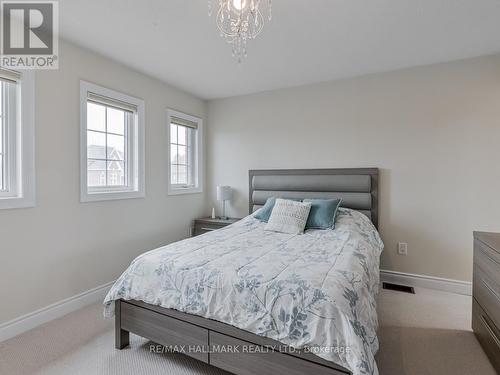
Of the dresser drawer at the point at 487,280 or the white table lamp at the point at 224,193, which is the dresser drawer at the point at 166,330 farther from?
the white table lamp at the point at 224,193

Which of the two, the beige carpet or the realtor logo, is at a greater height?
the realtor logo

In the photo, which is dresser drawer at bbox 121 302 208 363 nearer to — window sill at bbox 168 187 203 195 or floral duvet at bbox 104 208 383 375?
floral duvet at bbox 104 208 383 375

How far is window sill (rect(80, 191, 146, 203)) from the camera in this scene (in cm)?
256

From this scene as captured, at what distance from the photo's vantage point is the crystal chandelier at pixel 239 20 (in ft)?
5.61

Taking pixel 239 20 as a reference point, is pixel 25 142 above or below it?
below

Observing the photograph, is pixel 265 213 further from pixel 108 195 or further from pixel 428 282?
pixel 428 282

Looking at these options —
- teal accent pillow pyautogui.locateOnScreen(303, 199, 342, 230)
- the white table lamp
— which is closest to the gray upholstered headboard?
the white table lamp

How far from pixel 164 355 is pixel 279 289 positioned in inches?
41.9

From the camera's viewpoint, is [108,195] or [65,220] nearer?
[65,220]

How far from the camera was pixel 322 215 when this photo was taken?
2.75 metres

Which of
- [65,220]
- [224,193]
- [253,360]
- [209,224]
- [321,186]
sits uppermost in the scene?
[321,186]

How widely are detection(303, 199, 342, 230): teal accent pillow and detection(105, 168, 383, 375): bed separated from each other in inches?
14.7

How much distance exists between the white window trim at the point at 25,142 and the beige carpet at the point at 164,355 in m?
1.05

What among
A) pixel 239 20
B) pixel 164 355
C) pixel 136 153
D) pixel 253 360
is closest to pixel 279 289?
pixel 253 360
